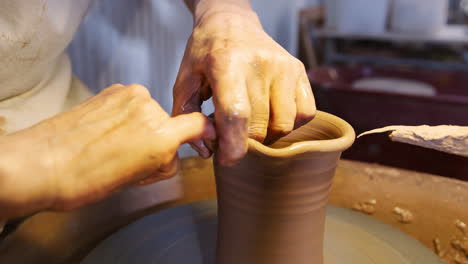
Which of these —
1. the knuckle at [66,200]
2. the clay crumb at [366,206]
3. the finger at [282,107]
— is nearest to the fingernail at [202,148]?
the finger at [282,107]

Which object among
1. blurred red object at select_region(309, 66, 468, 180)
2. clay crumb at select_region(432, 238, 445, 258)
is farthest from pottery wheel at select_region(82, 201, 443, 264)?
blurred red object at select_region(309, 66, 468, 180)

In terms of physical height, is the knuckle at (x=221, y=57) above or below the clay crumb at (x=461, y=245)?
above

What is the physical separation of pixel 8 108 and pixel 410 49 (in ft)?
9.21

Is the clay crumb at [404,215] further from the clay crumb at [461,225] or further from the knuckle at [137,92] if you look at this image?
the knuckle at [137,92]

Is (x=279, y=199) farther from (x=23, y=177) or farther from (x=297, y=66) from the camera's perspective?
(x=23, y=177)

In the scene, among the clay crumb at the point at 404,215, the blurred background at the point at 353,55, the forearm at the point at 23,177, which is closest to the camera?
the forearm at the point at 23,177

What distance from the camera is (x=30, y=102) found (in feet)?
3.58

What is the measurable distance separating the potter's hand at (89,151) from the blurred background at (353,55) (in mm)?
343

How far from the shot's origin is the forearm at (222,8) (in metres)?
0.96

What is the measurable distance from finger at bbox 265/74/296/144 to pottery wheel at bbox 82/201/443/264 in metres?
0.34

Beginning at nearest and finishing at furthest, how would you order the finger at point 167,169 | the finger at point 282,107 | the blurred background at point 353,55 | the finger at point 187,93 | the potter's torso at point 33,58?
the finger at point 167,169
the finger at point 282,107
the finger at point 187,93
the potter's torso at point 33,58
the blurred background at point 353,55

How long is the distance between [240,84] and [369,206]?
0.68 meters

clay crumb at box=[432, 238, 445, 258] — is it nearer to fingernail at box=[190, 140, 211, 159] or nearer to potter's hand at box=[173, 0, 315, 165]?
potter's hand at box=[173, 0, 315, 165]

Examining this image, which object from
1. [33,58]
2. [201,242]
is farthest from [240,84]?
[33,58]
